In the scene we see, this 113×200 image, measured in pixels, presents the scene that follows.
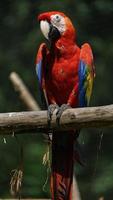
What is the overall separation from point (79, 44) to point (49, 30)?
8.92 ft

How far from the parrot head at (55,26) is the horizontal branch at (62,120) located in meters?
0.62

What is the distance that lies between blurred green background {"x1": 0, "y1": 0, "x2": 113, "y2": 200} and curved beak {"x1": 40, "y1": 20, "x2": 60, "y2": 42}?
1804 millimetres

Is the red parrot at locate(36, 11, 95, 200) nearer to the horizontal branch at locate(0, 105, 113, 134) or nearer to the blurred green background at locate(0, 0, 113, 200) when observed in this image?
the horizontal branch at locate(0, 105, 113, 134)

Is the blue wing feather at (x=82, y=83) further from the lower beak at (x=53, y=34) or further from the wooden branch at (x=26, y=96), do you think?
the wooden branch at (x=26, y=96)

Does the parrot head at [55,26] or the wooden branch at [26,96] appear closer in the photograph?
the parrot head at [55,26]

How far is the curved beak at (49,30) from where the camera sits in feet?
11.3

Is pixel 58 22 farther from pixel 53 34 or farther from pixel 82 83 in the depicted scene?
pixel 82 83

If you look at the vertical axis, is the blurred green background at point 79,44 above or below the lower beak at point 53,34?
below

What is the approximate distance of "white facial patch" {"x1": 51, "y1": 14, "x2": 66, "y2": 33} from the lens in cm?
346

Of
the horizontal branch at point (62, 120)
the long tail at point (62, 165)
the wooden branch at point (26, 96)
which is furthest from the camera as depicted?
the wooden branch at point (26, 96)

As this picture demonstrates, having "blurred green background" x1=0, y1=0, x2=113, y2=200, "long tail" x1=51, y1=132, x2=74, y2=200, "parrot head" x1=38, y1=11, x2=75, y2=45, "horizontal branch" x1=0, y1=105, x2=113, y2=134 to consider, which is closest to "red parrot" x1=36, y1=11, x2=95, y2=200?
"parrot head" x1=38, y1=11, x2=75, y2=45

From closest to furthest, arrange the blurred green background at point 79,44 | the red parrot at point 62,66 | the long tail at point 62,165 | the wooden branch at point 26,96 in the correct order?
the long tail at point 62,165, the red parrot at point 62,66, the wooden branch at point 26,96, the blurred green background at point 79,44

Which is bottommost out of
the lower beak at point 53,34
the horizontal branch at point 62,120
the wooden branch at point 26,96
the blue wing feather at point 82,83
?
the wooden branch at point 26,96

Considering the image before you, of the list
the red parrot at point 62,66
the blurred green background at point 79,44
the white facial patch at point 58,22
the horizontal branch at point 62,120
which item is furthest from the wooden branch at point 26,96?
the blurred green background at point 79,44
